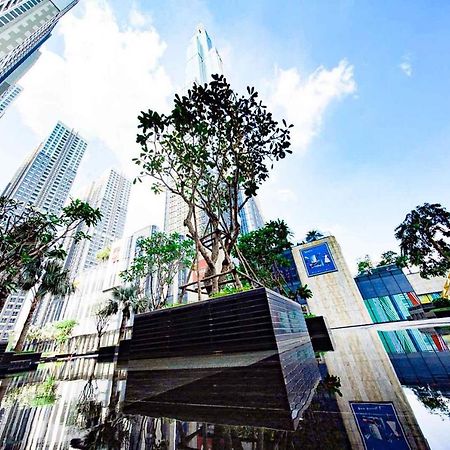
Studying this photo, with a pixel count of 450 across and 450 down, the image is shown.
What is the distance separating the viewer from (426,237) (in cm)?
1794

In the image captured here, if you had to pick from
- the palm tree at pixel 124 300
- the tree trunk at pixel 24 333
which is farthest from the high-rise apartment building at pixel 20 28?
the palm tree at pixel 124 300

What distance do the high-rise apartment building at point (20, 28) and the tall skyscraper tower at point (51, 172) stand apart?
64.6ft

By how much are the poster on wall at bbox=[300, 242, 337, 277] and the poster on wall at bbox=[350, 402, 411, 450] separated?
20256mm

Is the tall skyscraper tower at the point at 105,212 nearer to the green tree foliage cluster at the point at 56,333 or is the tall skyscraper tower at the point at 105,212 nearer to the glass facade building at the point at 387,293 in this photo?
the green tree foliage cluster at the point at 56,333

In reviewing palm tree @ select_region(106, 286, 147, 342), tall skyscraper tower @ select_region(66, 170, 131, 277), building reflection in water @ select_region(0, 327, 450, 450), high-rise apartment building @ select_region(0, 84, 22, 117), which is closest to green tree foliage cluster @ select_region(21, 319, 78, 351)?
palm tree @ select_region(106, 286, 147, 342)

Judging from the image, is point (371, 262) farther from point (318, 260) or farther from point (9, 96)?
point (9, 96)

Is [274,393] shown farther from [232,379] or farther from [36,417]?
[36,417]

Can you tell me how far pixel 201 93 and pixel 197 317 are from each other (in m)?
5.17

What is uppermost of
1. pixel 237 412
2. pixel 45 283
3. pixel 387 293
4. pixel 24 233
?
pixel 45 283

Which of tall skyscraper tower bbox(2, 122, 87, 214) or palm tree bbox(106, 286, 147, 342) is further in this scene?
tall skyscraper tower bbox(2, 122, 87, 214)

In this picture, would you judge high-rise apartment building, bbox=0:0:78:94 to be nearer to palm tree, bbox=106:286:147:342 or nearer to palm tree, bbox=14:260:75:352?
palm tree, bbox=14:260:75:352

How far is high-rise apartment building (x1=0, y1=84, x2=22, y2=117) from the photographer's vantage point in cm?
4902

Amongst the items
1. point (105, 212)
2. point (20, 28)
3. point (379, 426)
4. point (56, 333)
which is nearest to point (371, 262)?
point (379, 426)

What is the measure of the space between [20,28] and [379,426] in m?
63.4
